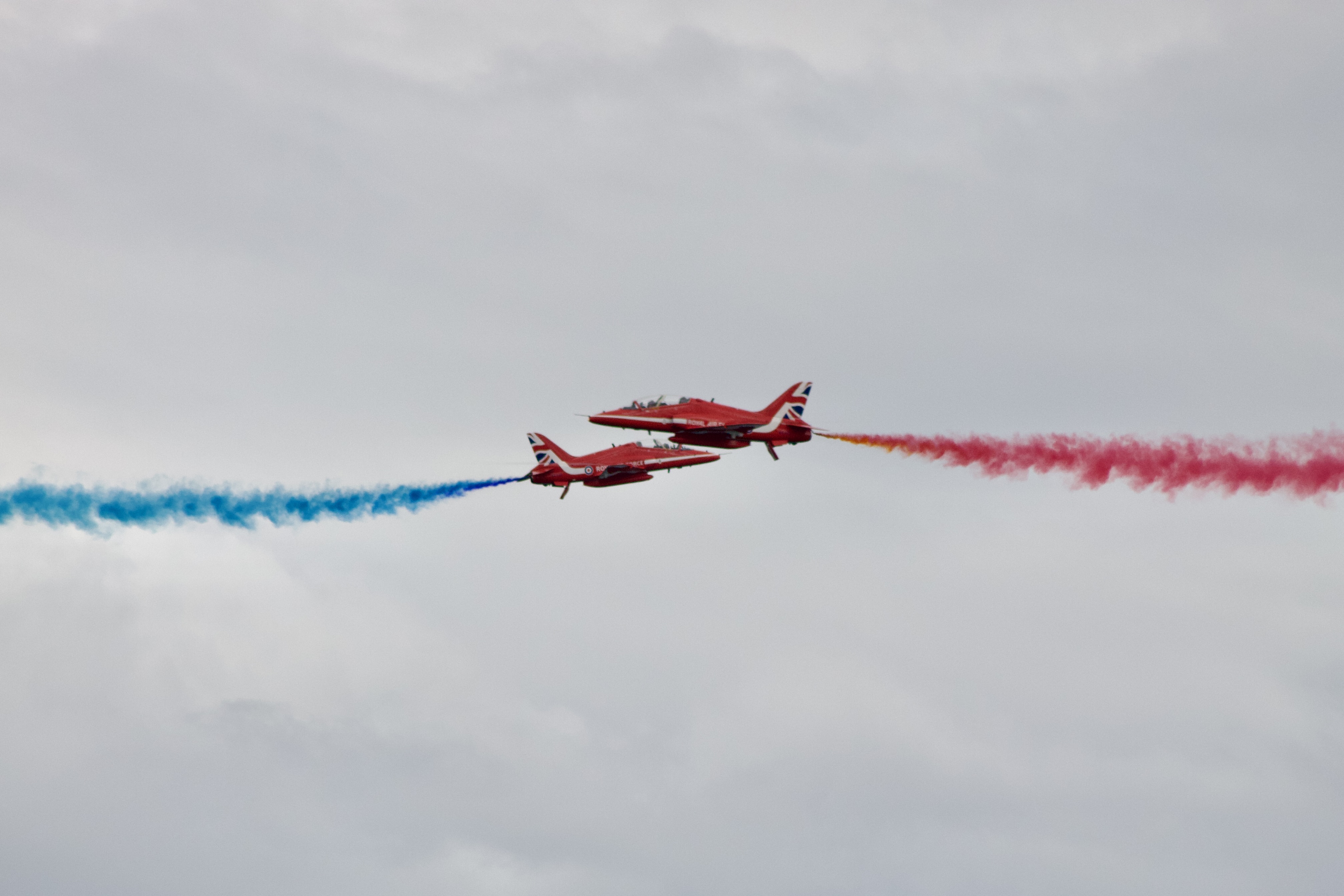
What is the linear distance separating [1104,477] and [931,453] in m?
12.4

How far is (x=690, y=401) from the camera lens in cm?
10775

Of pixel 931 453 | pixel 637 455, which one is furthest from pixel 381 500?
pixel 931 453

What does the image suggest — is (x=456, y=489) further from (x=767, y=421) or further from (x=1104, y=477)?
(x=1104, y=477)

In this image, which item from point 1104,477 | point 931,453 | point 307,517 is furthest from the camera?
point 307,517

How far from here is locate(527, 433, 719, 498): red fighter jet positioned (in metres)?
116

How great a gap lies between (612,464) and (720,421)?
41.7ft

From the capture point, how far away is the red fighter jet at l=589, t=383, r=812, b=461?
107 m

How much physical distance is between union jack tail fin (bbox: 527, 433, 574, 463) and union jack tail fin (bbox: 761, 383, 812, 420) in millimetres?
16971

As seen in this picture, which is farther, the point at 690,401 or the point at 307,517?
the point at 307,517

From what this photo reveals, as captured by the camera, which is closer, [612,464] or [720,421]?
[720,421]

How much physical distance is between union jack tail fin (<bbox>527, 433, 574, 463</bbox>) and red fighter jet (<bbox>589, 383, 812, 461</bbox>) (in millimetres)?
11194

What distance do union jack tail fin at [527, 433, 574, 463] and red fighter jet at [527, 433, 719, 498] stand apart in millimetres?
32

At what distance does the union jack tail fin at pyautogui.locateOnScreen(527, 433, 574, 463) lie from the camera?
119m

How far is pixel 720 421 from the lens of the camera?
10662 centimetres
